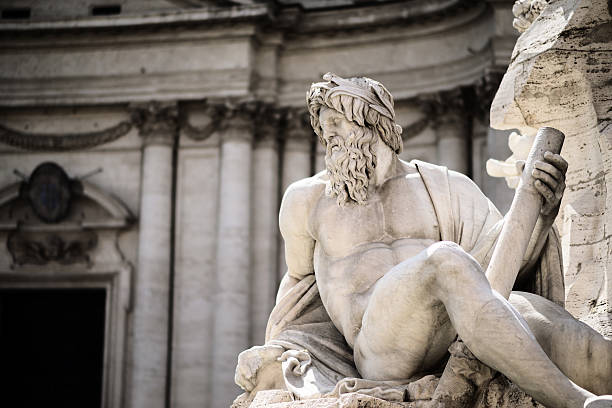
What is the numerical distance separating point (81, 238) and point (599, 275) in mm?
16049

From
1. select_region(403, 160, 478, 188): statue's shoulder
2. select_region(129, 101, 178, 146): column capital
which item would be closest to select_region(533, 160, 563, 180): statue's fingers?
select_region(403, 160, 478, 188): statue's shoulder

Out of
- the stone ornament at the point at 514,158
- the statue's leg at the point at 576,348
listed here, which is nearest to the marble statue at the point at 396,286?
the statue's leg at the point at 576,348

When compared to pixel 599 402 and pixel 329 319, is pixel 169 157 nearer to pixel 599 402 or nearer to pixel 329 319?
pixel 329 319

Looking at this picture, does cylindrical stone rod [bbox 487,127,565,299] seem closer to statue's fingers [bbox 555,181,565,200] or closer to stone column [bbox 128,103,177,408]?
statue's fingers [bbox 555,181,565,200]

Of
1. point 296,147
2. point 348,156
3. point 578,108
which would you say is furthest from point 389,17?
point 348,156

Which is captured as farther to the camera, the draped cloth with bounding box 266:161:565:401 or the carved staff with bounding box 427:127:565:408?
the draped cloth with bounding box 266:161:565:401

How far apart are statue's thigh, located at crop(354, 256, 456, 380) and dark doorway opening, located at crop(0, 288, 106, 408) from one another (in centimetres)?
1585

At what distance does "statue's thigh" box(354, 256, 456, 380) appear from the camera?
469cm

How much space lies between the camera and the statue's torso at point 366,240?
530 cm

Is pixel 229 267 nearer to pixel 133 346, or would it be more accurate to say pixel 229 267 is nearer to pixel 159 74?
pixel 133 346

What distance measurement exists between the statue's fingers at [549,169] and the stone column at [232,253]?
1430 centimetres

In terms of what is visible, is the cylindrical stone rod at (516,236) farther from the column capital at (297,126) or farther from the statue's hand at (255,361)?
the column capital at (297,126)

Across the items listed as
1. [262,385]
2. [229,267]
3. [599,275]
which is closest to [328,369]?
[262,385]

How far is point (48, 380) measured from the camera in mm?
20312
